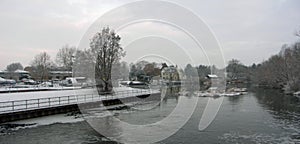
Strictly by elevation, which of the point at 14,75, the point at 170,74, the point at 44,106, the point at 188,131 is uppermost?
the point at 14,75

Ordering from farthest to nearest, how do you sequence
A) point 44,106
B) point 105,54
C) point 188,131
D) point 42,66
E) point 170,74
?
point 170,74, point 42,66, point 105,54, point 44,106, point 188,131

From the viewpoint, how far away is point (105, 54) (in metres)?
40.9

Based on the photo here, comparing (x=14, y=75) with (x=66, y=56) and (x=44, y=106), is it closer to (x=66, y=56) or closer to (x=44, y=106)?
(x=66, y=56)

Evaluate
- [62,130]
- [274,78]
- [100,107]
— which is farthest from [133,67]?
[62,130]

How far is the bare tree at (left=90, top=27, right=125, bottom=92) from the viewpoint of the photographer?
4047 centimetres

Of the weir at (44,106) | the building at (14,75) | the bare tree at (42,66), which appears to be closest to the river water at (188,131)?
the weir at (44,106)

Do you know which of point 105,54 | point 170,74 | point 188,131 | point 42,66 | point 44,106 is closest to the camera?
point 188,131

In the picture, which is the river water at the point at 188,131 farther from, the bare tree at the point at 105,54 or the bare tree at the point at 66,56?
the bare tree at the point at 66,56

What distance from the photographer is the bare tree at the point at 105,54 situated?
4047cm

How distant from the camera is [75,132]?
17.5 meters

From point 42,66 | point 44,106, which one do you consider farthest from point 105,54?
point 42,66

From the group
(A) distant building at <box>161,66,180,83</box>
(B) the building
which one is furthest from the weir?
(B) the building

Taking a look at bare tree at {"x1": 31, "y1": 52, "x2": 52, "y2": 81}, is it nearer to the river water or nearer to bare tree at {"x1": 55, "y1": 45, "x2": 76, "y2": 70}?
bare tree at {"x1": 55, "y1": 45, "x2": 76, "y2": 70}

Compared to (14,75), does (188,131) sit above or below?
below
